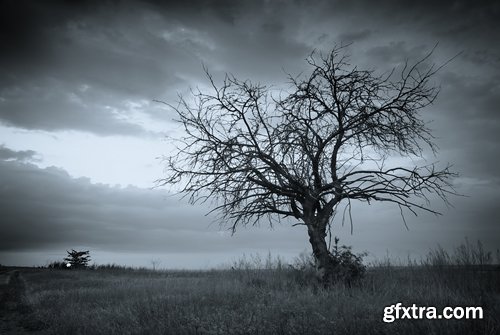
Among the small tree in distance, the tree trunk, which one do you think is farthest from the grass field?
the small tree in distance

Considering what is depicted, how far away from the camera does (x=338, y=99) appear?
9.45m

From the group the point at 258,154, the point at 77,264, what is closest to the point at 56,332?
the point at 258,154

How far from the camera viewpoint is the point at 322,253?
9.20 meters

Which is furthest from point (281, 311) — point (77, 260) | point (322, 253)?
point (77, 260)

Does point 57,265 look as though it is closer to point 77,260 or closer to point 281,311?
point 77,260

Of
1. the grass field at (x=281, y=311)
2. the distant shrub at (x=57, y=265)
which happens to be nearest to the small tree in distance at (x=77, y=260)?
the distant shrub at (x=57, y=265)

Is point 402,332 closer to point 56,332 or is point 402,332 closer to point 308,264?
point 56,332

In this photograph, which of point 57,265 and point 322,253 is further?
point 57,265

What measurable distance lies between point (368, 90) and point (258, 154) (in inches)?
144

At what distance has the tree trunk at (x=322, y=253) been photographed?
8984 millimetres

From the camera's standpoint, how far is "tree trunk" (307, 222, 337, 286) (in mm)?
8984

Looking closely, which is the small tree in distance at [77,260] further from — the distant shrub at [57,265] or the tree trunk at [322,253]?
the tree trunk at [322,253]

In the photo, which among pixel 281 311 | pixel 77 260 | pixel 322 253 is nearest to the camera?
pixel 281 311

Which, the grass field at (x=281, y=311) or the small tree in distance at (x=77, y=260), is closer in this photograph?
the grass field at (x=281, y=311)
